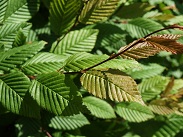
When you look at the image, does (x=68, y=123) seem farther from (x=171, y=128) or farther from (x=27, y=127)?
(x=171, y=128)

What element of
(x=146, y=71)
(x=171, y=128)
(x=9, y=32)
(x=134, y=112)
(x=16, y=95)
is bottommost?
(x=171, y=128)

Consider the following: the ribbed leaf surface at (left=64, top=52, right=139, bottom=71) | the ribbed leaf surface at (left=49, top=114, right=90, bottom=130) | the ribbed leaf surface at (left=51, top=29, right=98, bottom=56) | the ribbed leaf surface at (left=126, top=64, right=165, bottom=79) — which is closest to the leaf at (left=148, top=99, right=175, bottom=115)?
the ribbed leaf surface at (left=126, top=64, right=165, bottom=79)

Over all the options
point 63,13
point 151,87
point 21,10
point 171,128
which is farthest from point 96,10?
point 171,128

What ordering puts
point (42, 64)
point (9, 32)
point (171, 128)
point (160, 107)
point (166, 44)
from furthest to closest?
point (171, 128)
point (160, 107)
point (9, 32)
point (42, 64)
point (166, 44)

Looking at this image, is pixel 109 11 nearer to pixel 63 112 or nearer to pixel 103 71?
pixel 103 71

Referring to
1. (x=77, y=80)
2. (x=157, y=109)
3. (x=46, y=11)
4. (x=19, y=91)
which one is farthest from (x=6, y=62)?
(x=157, y=109)

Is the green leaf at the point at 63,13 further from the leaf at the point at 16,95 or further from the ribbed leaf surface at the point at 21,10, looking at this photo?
the leaf at the point at 16,95

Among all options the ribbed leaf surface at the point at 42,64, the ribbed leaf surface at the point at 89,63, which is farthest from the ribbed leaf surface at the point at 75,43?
the ribbed leaf surface at the point at 89,63
